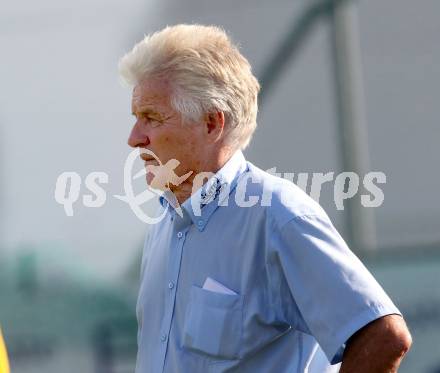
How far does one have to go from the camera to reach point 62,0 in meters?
4.87

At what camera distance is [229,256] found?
2.22 m

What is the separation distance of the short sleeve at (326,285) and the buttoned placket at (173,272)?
0.89ft

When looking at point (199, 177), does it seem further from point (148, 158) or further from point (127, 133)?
point (127, 133)

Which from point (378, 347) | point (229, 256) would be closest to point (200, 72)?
point (229, 256)

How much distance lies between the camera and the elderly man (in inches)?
82.4

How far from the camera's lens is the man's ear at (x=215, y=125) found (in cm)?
233

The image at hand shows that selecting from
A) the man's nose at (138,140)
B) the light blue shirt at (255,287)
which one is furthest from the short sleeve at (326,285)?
the man's nose at (138,140)

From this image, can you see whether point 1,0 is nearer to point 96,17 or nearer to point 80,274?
point 96,17

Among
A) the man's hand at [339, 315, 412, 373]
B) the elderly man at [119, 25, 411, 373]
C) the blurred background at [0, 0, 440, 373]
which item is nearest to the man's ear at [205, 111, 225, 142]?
the elderly man at [119, 25, 411, 373]

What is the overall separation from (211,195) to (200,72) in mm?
261

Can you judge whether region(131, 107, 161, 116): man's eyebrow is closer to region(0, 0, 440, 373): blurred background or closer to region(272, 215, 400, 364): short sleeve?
region(272, 215, 400, 364): short sleeve

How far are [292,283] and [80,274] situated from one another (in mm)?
2743

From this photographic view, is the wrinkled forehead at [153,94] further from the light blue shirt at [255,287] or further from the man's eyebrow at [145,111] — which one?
the light blue shirt at [255,287]

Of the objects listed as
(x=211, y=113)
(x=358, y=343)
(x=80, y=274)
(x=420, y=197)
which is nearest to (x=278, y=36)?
(x=420, y=197)
